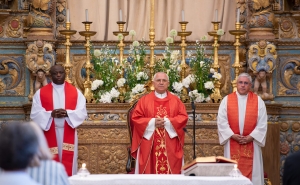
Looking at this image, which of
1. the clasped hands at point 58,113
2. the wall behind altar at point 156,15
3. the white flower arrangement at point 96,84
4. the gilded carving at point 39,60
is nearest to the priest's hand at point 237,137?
the clasped hands at point 58,113

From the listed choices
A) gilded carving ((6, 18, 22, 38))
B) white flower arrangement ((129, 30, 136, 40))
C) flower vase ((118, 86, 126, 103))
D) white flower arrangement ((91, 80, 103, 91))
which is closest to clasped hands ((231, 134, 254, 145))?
flower vase ((118, 86, 126, 103))

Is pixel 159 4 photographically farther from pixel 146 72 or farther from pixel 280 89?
pixel 280 89

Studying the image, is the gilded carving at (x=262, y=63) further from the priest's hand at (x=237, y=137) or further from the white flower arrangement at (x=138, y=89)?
the priest's hand at (x=237, y=137)

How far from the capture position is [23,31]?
11.2 m

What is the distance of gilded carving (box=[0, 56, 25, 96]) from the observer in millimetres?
11109

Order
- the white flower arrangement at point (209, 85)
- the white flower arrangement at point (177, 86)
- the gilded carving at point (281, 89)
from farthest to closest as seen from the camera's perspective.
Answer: the gilded carving at point (281, 89) → the white flower arrangement at point (209, 85) → the white flower arrangement at point (177, 86)

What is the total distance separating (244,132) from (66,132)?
217cm

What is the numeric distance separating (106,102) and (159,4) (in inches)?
87.9

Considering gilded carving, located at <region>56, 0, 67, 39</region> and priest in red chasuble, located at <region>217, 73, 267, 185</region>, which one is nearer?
priest in red chasuble, located at <region>217, 73, 267, 185</region>

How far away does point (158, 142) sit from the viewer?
8875 millimetres

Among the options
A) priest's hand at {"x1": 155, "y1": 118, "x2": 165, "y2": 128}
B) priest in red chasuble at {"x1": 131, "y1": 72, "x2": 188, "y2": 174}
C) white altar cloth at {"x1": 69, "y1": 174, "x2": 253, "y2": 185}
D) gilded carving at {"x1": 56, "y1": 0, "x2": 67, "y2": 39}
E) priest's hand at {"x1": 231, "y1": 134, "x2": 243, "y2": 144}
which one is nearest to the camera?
white altar cloth at {"x1": 69, "y1": 174, "x2": 253, "y2": 185}

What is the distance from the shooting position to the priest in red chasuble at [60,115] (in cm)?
910

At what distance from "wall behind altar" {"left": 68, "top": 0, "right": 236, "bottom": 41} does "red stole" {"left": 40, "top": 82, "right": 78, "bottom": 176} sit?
2443 mm

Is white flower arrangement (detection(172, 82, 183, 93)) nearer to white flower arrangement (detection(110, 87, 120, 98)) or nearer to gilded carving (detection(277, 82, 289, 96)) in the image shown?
white flower arrangement (detection(110, 87, 120, 98))
